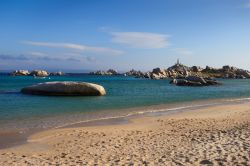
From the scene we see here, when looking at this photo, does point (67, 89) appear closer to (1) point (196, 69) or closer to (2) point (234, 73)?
(2) point (234, 73)

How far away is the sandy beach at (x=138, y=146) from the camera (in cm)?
1236

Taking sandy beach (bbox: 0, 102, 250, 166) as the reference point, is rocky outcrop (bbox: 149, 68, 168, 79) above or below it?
above

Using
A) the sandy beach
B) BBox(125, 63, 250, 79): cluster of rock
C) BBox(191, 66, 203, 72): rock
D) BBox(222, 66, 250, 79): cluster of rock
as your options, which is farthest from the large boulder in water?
BBox(191, 66, 203, 72): rock

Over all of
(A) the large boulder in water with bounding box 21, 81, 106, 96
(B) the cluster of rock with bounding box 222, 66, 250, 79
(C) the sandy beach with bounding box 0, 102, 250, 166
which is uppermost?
(B) the cluster of rock with bounding box 222, 66, 250, 79

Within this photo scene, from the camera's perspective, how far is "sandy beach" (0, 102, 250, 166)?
12.4 metres

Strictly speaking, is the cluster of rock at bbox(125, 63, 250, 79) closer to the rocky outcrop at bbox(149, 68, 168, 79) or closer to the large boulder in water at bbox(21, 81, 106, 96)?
the rocky outcrop at bbox(149, 68, 168, 79)

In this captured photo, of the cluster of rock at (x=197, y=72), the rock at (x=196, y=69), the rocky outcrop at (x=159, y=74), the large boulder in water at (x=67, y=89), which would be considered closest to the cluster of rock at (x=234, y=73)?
the cluster of rock at (x=197, y=72)

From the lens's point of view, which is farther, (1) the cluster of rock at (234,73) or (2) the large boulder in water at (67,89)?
(1) the cluster of rock at (234,73)

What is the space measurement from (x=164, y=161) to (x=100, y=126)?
8.91 metres

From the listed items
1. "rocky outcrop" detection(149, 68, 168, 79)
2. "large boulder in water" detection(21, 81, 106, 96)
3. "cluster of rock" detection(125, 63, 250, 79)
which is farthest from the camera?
"cluster of rock" detection(125, 63, 250, 79)

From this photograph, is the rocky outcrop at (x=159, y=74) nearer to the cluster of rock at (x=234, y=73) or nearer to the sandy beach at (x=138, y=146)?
the cluster of rock at (x=234, y=73)

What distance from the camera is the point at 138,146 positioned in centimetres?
1485

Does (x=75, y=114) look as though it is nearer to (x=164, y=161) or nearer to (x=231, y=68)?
(x=164, y=161)

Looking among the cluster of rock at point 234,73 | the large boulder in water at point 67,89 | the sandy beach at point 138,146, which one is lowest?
the sandy beach at point 138,146
